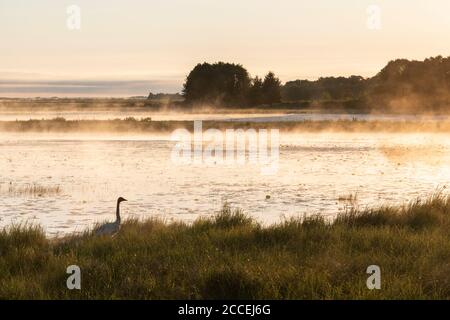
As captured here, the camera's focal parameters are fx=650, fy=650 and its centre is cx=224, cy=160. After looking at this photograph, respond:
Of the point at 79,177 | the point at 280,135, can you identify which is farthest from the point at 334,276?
the point at 280,135

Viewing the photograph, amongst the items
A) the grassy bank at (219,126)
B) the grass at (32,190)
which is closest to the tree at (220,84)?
the grassy bank at (219,126)

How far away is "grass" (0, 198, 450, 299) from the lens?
860cm

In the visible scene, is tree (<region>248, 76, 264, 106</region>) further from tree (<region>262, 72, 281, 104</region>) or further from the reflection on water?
the reflection on water

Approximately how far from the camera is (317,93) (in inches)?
5261

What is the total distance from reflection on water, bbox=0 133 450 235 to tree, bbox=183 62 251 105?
65.0m

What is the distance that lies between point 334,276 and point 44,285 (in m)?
4.05

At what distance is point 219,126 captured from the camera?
58.2m

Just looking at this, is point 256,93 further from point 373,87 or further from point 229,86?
point 373,87

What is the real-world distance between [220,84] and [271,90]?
8.12 meters

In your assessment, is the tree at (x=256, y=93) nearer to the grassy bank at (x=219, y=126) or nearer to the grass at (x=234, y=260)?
the grassy bank at (x=219, y=126)

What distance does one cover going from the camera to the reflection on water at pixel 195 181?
53.4ft

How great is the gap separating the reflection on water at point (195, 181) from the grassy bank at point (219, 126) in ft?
57.3

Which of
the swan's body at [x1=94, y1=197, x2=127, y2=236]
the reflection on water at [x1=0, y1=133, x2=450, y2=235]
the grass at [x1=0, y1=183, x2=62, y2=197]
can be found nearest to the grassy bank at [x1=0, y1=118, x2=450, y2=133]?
the reflection on water at [x1=0, y1=133, x2=450, y2=235]
